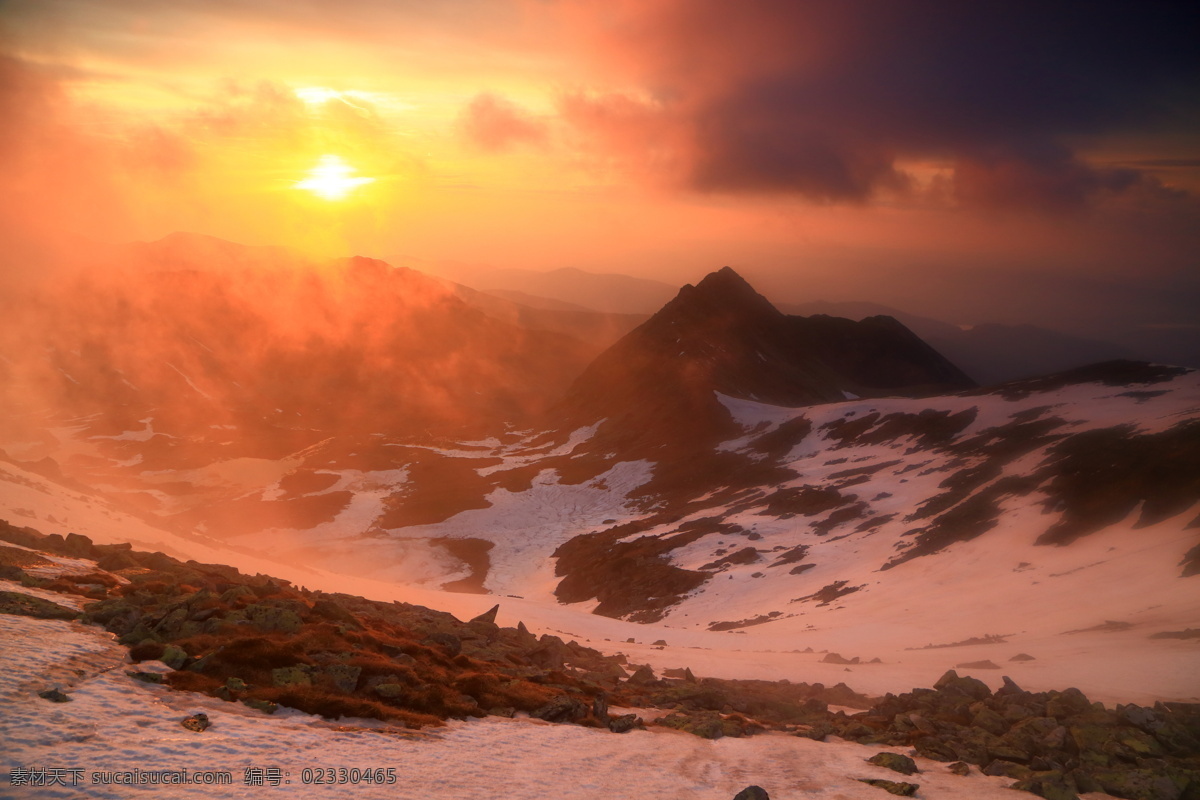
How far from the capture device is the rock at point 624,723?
2064cm

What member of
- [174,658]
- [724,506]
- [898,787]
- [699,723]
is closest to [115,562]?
[174,658]

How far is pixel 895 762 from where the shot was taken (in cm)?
1952

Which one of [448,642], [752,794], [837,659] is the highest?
[448,642]

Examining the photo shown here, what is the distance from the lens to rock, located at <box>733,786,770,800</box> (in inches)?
607

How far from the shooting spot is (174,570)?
85.5 feet

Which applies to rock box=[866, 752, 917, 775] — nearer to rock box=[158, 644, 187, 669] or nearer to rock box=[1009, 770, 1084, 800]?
rock box=[1009, 770, 1084, 800]

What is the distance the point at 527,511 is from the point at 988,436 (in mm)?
66755

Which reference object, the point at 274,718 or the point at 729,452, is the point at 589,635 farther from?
the point at 729,452

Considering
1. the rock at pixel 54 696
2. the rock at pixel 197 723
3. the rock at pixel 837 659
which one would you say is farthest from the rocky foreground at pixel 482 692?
the rock at pixel 837 659

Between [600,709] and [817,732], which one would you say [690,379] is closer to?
[817,732]

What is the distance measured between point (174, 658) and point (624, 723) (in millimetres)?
12081

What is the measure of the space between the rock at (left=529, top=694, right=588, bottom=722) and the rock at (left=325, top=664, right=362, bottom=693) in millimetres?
5216

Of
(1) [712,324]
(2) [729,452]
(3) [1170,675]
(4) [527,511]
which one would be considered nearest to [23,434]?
(4) [527,511]

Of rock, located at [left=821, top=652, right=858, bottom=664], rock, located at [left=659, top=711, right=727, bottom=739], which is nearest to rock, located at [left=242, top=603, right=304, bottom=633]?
rock, located at [left=659, top=711, right=727, bottom=739]
